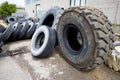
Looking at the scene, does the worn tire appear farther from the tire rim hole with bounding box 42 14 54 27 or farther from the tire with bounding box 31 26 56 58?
the tire with bounding box 31 26 56 58

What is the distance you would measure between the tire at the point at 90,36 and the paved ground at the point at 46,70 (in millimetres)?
175

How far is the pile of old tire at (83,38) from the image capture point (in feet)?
8.10

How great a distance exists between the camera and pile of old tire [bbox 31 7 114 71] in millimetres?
2469

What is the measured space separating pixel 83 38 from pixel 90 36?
0.66ft

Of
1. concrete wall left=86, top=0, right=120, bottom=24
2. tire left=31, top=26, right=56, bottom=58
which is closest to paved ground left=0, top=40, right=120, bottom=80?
tire left=31, top=26, right=56, bottom=58

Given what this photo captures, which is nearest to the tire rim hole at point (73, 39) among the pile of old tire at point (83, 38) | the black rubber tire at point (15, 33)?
the pile of old tire at point (83, 38)

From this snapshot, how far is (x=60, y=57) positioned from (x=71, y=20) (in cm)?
96

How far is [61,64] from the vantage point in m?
3.14

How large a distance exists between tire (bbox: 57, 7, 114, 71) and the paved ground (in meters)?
0.17

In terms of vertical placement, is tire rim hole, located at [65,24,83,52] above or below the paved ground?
above

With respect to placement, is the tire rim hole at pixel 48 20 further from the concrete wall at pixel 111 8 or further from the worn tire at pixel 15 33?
the concrete wall at pixel 111 8

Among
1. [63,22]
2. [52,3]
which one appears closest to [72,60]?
[63,22]

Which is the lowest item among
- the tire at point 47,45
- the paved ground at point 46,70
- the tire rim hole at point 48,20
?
the paved ground at point 46,70

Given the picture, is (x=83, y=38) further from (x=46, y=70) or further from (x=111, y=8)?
(x=111, y=8)
